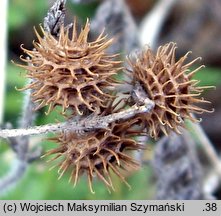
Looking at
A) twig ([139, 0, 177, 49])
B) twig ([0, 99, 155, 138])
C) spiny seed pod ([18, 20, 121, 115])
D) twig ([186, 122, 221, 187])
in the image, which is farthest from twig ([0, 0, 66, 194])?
twig ([139, 0, 177, 49])

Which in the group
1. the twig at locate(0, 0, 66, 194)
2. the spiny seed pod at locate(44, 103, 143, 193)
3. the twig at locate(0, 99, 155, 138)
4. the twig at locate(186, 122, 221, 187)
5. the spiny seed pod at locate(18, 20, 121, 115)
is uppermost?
the twig at locate(186, 122, 221, 187)

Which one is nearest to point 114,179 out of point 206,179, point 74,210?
point 206,179

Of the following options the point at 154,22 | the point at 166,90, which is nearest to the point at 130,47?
the point at 154,22

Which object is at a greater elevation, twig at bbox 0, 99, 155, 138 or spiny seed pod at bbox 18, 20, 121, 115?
spiny seed pod at bbox 18, 20, 121, 115

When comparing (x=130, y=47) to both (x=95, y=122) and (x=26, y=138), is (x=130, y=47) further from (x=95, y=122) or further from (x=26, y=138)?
(x=95, y=122)

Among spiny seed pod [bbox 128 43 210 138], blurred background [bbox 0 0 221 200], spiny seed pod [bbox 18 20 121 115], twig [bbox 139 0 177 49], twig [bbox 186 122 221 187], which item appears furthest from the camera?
twig [bbox 139 0 177 49]

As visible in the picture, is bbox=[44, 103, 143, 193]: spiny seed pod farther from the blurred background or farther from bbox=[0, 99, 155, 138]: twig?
the blurred background

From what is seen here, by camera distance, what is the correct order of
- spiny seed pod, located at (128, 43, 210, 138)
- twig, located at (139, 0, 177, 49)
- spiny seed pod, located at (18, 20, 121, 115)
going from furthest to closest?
twig, located at (139, 0, 177, 49) < spiny seed pod, located at (128, 43, 210, 138) < spiny seed pod, located at (18, 20, 121, 115)

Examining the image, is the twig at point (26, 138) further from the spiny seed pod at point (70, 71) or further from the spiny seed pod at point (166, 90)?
the spiny seed pod at point (166, 90)

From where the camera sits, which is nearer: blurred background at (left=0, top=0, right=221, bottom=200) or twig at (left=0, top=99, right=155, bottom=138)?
twig at (left=0, top=99, right=155, bottom=138)
